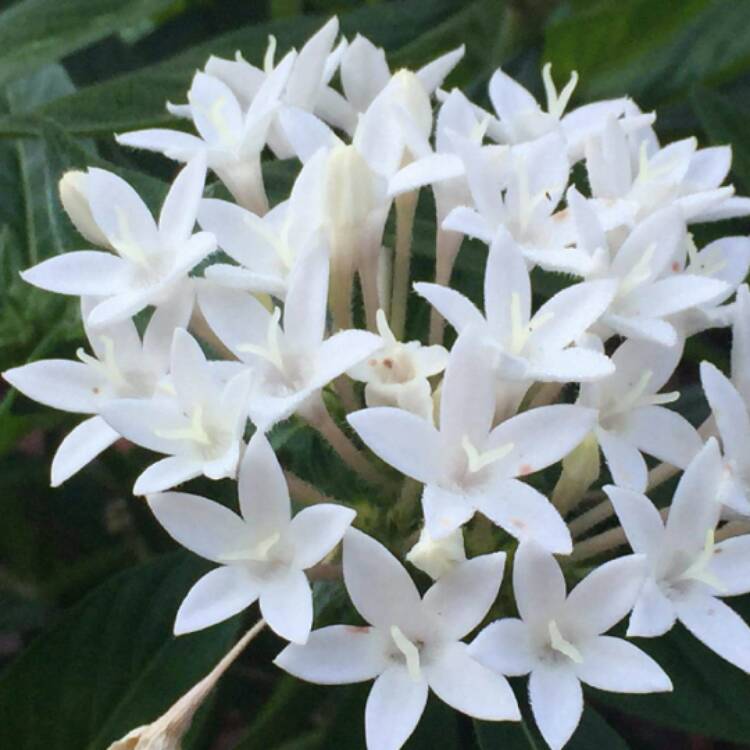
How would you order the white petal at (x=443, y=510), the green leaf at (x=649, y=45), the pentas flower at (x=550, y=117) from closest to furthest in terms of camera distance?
the white petal at (x=443, y=510) < the pentas flower at (x=550, y=117) < the green leaf at (x=649, y=45)

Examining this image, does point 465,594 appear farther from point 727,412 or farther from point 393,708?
point 727,412

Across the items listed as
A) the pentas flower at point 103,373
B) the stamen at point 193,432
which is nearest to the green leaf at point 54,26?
the pentas flower at point 103,373

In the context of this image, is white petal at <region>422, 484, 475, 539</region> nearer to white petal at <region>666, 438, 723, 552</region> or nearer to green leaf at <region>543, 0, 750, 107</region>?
white petal at <region>666, 438, 723, 552</region>

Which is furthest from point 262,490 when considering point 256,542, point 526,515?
point 526,515

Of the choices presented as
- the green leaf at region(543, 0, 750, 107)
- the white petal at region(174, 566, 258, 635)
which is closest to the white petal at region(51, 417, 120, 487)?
the white petal at region(174, 566, 258, 635)

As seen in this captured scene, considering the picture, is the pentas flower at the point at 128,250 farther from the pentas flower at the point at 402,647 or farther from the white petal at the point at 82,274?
the pentas flower at the point at 402,647
